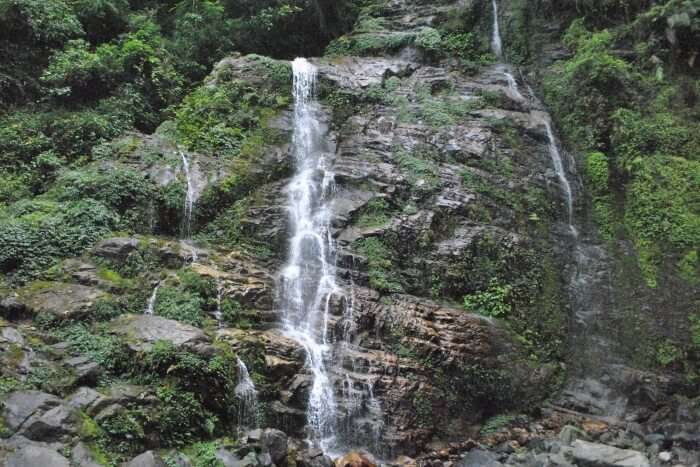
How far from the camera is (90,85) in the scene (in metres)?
16.5

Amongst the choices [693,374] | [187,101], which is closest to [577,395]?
[693,374]

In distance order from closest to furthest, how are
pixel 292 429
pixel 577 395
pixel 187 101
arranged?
pixel 292 429 < pixel 577 395 < pixel 187 101

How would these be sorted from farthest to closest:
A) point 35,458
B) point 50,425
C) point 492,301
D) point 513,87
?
point 513,87
point 492,301
point 50,425
point 35,458

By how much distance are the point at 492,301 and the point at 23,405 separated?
997 cm

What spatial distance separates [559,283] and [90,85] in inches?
567

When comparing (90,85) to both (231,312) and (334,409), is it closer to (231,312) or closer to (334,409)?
(231,312)

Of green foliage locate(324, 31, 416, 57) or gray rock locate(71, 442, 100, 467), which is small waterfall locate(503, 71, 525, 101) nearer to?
green foliage locate(324, 31, 416, 57)

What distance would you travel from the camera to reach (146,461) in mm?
8070

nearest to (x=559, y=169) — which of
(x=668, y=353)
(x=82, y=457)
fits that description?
(x=668, y=353)

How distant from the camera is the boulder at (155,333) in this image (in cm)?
990

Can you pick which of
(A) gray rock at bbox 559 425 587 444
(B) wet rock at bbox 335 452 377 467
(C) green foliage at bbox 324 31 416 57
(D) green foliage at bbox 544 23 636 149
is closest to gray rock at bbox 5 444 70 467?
(B) wet rock at bbox 335 452 377 467

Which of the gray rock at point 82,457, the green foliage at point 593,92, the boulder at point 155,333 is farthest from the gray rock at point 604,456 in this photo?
the green foliage at point 593,92

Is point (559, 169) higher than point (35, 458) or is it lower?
higher

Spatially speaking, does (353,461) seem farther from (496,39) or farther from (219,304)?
(496,39)
